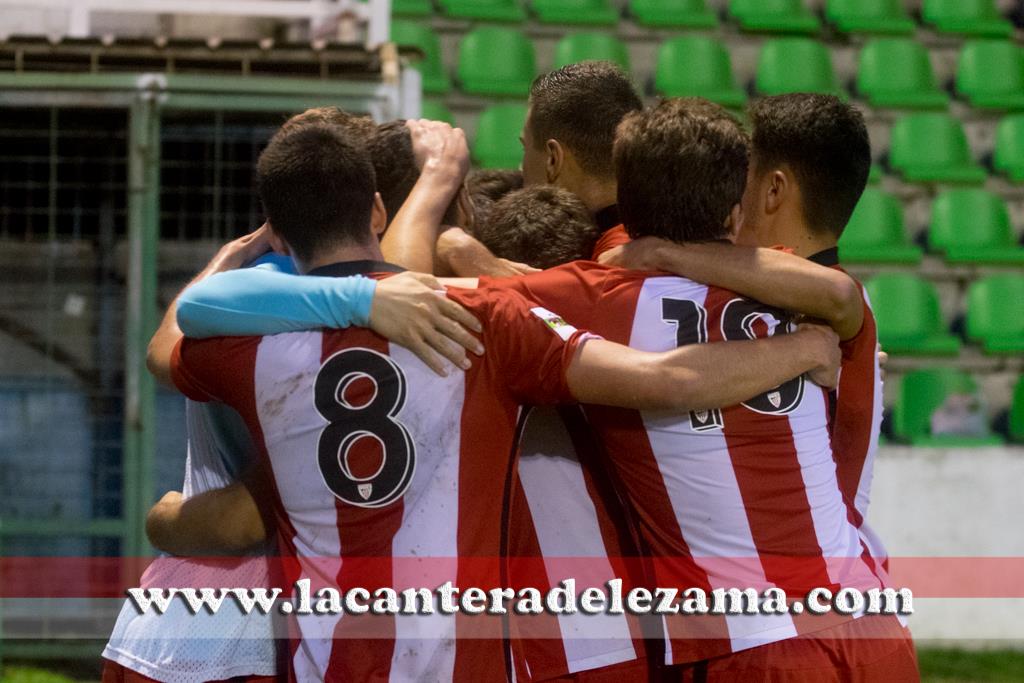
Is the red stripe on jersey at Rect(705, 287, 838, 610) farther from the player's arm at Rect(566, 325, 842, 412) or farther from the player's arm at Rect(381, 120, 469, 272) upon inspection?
the player's arm at Rect(381, 120, 469, 272)

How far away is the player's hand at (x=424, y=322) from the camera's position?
214 centimetres

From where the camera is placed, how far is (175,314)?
7.72 ft

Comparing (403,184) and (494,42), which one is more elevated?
(494,42)

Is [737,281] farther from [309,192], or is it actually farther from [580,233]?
[309,192]

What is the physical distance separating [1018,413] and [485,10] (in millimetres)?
3887

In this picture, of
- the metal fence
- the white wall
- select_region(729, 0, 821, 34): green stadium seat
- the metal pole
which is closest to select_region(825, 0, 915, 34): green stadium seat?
select_region(729, 0, 821, 34): green stadium seat

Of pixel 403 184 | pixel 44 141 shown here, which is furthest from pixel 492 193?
pixel 44 141

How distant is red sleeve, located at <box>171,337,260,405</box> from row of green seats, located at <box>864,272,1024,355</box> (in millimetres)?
5348

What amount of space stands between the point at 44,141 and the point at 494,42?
9.20 feet

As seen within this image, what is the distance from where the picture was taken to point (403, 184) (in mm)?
2553

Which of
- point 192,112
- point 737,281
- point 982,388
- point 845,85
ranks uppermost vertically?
point 845,85

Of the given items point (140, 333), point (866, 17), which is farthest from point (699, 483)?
point (866, 17)

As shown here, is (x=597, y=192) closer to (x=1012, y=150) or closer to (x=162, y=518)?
(x=162, y=518)

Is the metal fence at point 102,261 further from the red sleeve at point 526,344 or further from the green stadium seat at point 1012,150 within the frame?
the green stadium seat at point 1012,150
